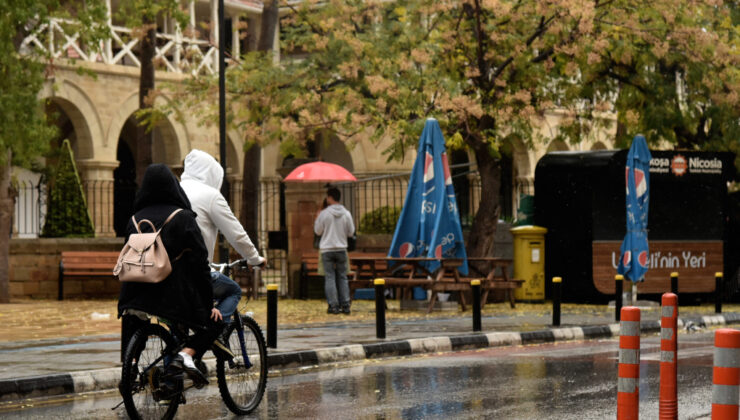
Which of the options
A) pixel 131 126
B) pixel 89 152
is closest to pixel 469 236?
pixel 89 152

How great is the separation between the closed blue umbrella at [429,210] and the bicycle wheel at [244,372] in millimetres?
10182

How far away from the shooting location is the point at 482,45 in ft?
67.2

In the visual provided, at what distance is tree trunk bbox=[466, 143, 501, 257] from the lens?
2167cm

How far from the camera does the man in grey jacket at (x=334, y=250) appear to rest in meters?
18.8

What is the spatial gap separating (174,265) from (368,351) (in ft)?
18.4

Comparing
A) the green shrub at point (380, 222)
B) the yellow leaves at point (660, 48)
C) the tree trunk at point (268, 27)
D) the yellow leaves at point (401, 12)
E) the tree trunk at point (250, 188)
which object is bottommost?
the green shrub at point (380, 222)

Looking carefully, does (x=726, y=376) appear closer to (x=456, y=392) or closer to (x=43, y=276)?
(x=456, y=392)

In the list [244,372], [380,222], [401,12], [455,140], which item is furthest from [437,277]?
[244,372]

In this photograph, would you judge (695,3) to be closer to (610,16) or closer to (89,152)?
(610,16)

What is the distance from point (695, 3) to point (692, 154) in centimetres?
272

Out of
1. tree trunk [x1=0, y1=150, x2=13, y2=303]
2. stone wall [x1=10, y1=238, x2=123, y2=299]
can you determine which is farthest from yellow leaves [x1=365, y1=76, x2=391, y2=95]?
stone wall [x1=10, y1=238, x2=123, y2=299]

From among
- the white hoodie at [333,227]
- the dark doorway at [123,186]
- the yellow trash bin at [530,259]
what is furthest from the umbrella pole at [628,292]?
the dark doorway at [123,186]

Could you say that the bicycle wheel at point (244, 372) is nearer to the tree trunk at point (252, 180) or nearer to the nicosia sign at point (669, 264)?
the nicosia sign at point (669, 264)

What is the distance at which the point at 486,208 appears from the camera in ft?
71.2
